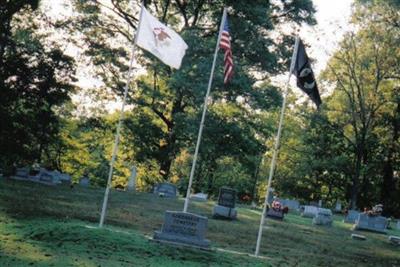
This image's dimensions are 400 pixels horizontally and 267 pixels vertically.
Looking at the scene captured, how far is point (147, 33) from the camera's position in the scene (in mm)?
12852

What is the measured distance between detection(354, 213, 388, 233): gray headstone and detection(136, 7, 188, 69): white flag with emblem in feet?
50.3

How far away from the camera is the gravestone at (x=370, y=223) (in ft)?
78.1

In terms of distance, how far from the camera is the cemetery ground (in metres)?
9.44

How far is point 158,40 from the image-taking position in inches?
512

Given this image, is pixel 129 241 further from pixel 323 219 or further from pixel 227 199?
pixel 323 219

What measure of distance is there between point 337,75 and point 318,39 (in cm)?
353

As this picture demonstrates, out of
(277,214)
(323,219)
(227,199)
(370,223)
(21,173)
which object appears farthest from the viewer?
(21,173)

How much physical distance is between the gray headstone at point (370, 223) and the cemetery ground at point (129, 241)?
10.7 feet

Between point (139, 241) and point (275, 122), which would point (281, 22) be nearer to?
point (275, 122)

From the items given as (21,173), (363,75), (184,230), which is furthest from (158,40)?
(363,75)

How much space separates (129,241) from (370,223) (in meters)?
16.9

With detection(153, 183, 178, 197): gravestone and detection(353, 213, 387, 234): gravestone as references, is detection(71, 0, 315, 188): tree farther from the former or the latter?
detection(353, 213, 387, 234): gravestone

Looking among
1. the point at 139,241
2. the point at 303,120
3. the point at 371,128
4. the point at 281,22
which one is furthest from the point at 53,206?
the point at 303,120

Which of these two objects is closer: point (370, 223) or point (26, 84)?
point (370, 223)
